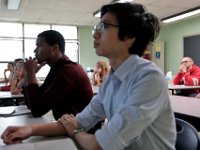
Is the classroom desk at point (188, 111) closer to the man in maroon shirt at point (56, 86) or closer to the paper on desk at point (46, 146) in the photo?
the man in maroon shirt at point (56, 86)

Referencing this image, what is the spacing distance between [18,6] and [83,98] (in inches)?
196

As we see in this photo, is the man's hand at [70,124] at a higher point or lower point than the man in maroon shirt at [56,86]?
lower

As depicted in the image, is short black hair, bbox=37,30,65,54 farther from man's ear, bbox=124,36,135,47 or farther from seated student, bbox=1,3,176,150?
man's ear, bbox=124,36,135,47

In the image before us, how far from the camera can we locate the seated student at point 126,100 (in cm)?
88

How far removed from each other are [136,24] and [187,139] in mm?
580

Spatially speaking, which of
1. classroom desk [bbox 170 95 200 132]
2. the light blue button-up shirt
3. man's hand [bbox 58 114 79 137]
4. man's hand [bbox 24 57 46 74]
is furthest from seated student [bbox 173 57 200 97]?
the light blue button-up shirt

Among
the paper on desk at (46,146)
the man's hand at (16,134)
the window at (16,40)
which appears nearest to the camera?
the paper on desk at (46,146)

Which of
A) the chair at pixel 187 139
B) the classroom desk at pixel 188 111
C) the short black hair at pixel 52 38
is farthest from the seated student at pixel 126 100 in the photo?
the classroom desk at pixel 188 111

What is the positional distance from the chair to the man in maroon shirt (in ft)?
2.63

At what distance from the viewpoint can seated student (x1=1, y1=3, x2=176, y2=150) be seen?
34.6 inches

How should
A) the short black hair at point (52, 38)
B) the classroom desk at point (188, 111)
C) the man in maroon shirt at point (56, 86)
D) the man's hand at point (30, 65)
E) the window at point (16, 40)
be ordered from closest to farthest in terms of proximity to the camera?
the man in maroon shirt at point (56, 86), the man's hand at point (30, 65), the short black hair at point (52, 38), the classroom desk at point (188, 111), the window at point (16, 40)

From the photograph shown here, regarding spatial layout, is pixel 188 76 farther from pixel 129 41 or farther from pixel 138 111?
pixel 138 111

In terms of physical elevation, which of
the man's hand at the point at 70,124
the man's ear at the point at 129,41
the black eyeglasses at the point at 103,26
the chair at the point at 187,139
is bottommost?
the chair at the point at 187,139

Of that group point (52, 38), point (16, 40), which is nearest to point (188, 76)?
point (52, 38)
